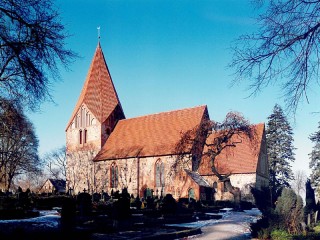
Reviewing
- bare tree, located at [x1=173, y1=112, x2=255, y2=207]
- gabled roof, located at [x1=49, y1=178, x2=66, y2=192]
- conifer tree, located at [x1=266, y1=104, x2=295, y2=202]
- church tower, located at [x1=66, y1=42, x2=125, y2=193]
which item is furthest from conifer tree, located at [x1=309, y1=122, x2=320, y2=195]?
gabled roof, located at [x1=49, y1=178, x2=66, y2=192]

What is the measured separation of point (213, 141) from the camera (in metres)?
34.2

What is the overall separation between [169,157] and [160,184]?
3.16 meters

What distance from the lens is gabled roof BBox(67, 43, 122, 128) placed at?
44625 mm

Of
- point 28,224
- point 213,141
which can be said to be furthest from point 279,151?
point 28,224

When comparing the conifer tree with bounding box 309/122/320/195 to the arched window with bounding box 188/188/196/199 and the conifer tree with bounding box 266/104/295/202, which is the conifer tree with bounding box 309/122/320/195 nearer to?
the conifer tree with bounding box 266/104/295/202

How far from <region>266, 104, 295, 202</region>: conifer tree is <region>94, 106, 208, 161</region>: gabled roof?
41.1 feet

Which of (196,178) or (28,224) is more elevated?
(196,178)

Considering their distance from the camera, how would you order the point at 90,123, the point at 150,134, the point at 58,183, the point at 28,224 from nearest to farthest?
the point at 28,224 → the point at 150,134 → the point at 90,123 → the point at 58,183

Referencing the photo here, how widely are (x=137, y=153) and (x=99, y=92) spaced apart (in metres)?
11.0

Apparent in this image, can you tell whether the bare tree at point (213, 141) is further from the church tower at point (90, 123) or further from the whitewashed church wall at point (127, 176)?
the church tower at point (90, 123)

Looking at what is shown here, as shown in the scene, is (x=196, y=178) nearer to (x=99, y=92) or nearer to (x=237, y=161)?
(x=237, y=161)

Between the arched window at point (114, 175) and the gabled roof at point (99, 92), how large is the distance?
639 cm

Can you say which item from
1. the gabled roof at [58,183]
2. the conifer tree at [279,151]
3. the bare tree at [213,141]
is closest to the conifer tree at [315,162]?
the conifer tree at [279,151]

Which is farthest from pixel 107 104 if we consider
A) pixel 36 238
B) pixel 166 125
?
pixel 36 238
